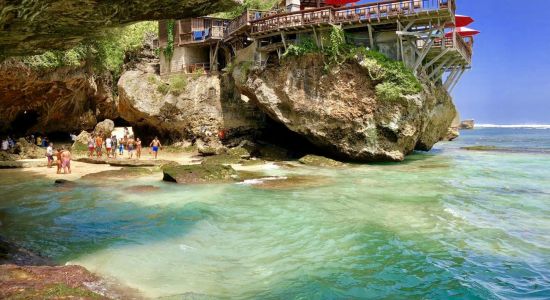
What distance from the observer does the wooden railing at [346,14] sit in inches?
771

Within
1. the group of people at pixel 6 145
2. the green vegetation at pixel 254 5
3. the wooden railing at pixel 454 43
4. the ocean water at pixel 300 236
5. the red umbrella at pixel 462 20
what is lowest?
the ocean water at pixel 300 236

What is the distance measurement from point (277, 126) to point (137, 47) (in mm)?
16328

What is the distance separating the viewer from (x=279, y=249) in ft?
27.0

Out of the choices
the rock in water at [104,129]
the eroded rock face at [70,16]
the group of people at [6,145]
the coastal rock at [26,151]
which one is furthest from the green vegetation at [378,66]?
the group of people at [6,145]

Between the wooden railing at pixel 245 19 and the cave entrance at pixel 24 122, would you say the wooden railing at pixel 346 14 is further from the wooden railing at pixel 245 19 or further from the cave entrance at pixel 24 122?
the cave entrance at pixel 24 122

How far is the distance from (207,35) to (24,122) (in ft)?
55.2

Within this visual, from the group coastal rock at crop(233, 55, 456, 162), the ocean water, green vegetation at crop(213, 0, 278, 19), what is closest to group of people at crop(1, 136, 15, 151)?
the ocean water

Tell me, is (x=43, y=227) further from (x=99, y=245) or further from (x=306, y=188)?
(x=306, y=188)

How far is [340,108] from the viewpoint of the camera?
22.7m

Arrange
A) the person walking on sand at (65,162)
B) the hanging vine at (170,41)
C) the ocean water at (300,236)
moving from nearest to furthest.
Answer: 1. the ocean water at (300,236)
2. the person walking on sand at (65,162)
3. the hanging vine at (170,41)

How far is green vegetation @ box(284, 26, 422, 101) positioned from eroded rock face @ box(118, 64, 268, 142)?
9033 mm

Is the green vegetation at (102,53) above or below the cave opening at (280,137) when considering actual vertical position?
above

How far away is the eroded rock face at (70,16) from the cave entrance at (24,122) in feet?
88.0

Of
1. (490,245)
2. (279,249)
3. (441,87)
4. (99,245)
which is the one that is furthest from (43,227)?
(441,87)
